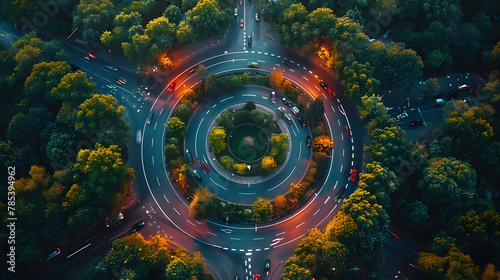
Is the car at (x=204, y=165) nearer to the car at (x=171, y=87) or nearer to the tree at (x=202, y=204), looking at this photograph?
the tree at (x=202, y=204)

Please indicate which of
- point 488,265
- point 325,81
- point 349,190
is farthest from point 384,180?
point 325,81

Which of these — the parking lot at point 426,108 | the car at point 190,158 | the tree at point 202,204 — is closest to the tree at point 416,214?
the parking lot at point 426,108

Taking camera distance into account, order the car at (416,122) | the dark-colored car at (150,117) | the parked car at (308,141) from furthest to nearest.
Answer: the car at (416,122)
the dark-colored car at (150,117)
the parked car at (308,141)

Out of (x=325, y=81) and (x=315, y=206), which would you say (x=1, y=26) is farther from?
(x=315, y=206)

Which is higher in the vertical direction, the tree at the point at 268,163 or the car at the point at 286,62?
the car at the point at 286,62

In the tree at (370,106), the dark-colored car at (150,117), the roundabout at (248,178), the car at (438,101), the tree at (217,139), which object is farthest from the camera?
the car at (438,101)

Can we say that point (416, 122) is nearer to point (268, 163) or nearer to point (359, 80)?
point (359, 80)
